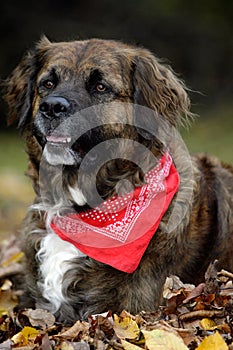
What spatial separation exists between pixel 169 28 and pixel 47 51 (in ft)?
52.6

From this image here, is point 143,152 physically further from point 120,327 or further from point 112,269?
point 120,327

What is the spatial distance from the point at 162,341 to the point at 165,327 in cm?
16

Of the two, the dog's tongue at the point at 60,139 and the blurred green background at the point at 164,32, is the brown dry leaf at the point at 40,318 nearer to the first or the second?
the dog's tongue at the point at 60,139

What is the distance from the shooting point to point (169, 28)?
20.8 metres

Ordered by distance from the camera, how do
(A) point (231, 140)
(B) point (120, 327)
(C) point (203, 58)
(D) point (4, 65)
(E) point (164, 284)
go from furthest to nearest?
(C) point (203, 58) → (D) point (4, 65) → (A) point (231, 140) → (E) point (164, 284) → (B) point (120, 327)

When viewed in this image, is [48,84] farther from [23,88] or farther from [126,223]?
[126,223]

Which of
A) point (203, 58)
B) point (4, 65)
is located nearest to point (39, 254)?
point (4, 65)

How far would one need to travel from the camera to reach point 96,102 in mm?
4777

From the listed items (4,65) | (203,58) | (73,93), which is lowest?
(4,65)

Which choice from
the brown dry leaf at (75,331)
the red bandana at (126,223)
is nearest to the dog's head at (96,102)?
the red bandana at (126,223)

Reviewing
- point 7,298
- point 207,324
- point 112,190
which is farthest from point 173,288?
point 7,298

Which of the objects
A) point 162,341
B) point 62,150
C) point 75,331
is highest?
point 62,150

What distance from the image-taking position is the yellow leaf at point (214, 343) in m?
3.79

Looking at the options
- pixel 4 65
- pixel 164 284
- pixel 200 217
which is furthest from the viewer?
pixel 4 65
